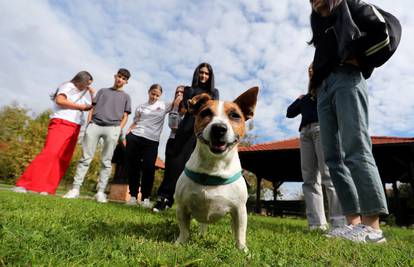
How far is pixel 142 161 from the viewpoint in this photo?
7047 mm

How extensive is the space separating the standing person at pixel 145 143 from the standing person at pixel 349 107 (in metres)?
3.88

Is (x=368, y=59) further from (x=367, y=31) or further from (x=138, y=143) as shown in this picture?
(x=138, y=143)

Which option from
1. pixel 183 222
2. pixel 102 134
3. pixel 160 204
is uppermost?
pixel 102 134

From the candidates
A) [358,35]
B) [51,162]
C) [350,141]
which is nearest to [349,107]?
[350,141]

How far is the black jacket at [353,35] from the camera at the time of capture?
11.0ft

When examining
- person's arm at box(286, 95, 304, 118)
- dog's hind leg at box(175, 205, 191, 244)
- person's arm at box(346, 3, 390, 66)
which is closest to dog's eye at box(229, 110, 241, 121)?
dog's hind leg at box(175, 205, 191, 244)

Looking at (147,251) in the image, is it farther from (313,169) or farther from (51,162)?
(51,162)

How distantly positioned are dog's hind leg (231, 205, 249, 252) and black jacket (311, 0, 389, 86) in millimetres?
2148

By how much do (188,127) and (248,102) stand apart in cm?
230

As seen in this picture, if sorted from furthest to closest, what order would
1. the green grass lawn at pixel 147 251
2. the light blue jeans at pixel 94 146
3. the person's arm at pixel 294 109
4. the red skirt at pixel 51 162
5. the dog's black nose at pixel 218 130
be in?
the light blue jeans at pixel 94 146 < the red skirt at pixel 51 162 < the person's arm at pixel 294 109 < the dog's black nose at pixel 218 130 < the green grass lawn at pixel 147 251

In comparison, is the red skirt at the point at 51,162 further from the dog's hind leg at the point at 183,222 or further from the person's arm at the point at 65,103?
the dog's hind leg at the point at 183,222

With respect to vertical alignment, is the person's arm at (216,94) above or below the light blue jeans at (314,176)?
above

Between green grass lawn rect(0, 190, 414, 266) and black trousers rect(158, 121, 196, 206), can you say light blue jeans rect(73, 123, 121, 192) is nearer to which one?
black trousers rect(158, 121, 196, 206)

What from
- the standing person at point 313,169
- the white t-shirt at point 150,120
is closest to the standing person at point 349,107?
the standing person at point 313,169
